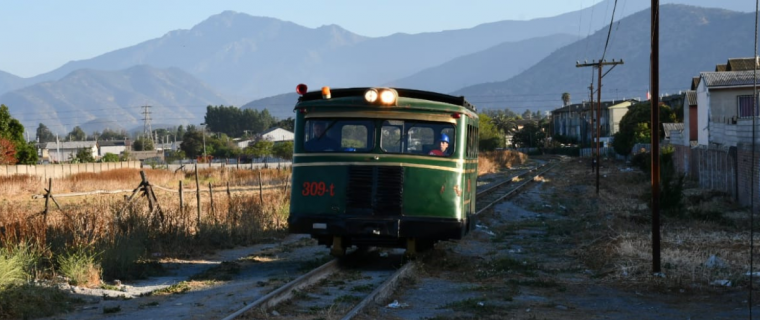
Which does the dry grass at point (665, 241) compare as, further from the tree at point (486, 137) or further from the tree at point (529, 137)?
the tree at point (529, 137)

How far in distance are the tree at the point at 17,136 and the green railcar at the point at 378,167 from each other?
58599 mm

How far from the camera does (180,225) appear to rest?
62.3 ft

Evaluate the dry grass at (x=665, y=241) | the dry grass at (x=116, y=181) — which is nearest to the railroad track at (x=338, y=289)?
the dry grass at (x=665, y=241)

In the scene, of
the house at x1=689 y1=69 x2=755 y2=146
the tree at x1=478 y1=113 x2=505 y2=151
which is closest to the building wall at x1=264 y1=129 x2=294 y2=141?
the tree at x1=478 y1=113 x2=505 y2=151

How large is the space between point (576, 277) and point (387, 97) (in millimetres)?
4158

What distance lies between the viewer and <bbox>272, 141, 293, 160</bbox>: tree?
345ft

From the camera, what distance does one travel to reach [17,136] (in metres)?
70.1

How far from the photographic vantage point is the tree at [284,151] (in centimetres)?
10525

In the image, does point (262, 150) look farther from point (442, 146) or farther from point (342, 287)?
point (342, 287)

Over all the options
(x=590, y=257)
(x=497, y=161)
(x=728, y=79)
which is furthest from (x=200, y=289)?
(x=497, y=161)

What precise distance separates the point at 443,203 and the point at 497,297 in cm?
250

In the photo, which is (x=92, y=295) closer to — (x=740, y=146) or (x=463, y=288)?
(x=463, y=288)

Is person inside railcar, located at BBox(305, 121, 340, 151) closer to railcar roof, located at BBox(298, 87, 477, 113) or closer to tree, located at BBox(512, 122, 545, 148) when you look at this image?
railcar roof, located at BBox(298, 87, 477, 113)

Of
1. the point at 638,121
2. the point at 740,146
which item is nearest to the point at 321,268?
the point at 740,146
